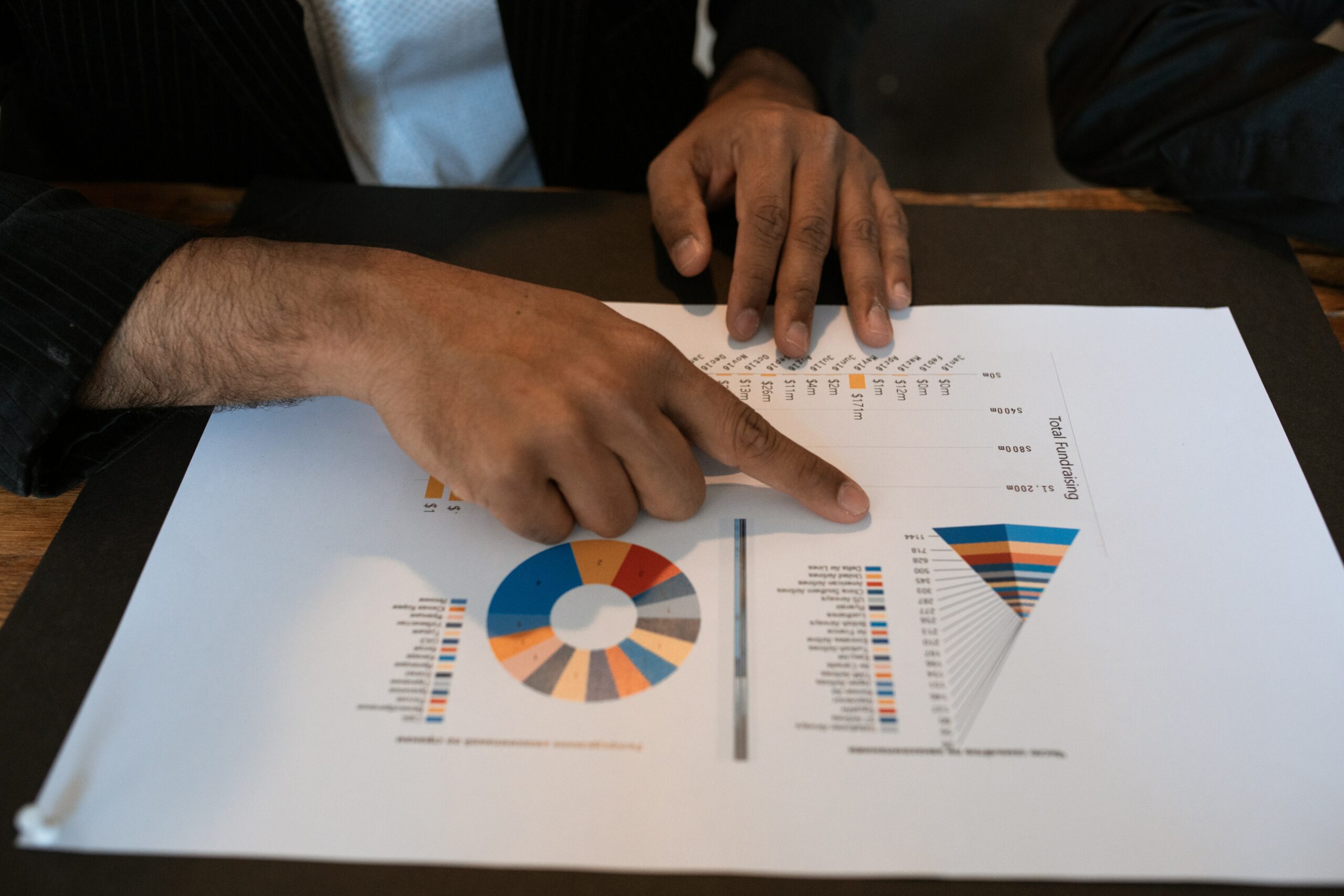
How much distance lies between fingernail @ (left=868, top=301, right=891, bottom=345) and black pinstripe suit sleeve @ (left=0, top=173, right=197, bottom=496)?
2.06 ft

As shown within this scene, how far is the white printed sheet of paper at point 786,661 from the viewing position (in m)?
0.51

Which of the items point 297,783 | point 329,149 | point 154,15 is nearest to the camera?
point 297,783

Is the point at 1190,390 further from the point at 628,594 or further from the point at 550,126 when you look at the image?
the point at 550,126

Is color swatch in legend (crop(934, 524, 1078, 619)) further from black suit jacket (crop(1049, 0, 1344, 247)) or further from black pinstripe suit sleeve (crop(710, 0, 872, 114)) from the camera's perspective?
black pinstripe suit sleeve (crop(710, 0, 872, 114))

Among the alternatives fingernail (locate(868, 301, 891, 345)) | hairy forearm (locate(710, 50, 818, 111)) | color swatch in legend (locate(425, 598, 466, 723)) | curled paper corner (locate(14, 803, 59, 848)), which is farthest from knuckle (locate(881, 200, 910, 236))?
curled paper corner (locate(14, 803, 59, 848))

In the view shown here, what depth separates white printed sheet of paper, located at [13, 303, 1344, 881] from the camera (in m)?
0.51

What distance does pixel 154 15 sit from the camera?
85cm

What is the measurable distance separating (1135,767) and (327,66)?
1041 millimetres

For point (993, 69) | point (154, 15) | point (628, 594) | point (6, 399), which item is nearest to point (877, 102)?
point (993, 69)

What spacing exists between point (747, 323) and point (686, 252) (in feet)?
0.35

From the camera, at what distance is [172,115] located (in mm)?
936

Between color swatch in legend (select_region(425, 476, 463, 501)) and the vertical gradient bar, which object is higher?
color swatch in legend (select_region(425, 476, 463, 501))

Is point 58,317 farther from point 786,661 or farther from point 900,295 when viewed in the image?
point 900,295

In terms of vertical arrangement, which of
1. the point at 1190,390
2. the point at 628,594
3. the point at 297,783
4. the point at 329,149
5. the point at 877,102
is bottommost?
the point at 297,783
